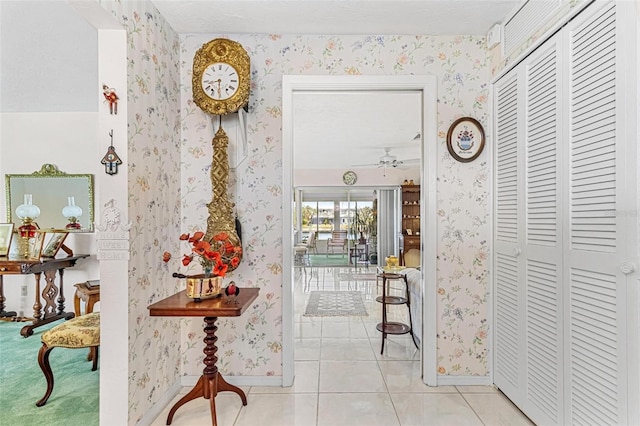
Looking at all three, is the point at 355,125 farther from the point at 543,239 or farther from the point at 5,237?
the point at 5,237

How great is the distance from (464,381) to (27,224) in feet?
14.8

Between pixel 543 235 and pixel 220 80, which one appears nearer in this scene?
pixel 543 235

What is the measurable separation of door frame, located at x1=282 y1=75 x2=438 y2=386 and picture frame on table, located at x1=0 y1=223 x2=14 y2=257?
2955mm

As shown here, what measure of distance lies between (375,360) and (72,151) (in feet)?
13.4

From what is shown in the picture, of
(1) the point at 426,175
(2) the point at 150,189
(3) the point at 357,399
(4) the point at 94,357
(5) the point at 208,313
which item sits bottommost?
(3) the point at 357,399

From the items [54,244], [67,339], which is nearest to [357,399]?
[67,339]

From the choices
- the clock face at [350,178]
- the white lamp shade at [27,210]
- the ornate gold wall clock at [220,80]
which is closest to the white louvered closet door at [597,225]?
the ornate gold wall clock at [220,80]

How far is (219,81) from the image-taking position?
2.43 meters

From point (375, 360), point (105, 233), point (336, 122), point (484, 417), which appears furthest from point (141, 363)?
point (336, 122)

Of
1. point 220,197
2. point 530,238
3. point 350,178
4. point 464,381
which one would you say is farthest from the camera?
point 350,178

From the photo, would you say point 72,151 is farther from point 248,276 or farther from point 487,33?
Result: point 487,33

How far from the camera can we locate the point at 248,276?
262 centimetres

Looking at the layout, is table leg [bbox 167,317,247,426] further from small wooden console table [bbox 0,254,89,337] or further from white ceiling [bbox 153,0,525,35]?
small wooden console table [bbox 0,254,89,337]

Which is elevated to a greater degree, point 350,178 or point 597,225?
point 350,178
